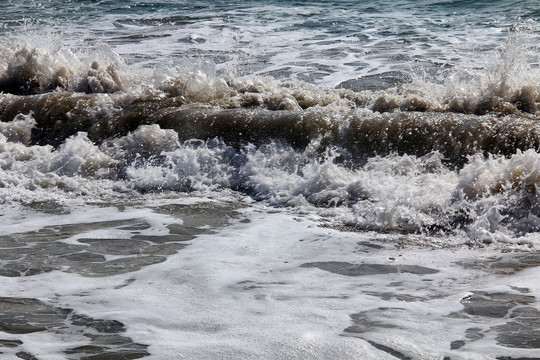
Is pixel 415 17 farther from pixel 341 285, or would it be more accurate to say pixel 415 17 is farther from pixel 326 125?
pixel 341 285

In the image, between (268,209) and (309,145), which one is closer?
(268,209)

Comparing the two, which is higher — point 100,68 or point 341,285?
point 100,68

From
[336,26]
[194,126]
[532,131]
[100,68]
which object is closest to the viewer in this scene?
[532,131]

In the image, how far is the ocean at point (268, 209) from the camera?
296cm

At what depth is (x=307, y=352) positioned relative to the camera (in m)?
2.72

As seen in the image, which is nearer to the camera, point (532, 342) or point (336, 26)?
point (532, 342)

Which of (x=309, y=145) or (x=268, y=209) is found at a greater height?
(x=309, y=145)

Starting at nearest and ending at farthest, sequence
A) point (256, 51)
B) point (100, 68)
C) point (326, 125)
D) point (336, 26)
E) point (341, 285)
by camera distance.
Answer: point (341, 285) → point (326, 125) → point (100, 68) → point (256, 51) → point (336, 26)

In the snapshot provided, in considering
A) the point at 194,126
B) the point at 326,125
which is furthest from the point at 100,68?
the point at 326,125

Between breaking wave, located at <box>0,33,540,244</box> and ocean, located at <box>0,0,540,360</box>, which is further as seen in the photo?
breaking wave, located at <box>0,33,540,244</box>

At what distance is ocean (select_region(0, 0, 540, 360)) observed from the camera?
2.96 meters

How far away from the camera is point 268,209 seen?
504cm

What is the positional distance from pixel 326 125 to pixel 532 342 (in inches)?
137

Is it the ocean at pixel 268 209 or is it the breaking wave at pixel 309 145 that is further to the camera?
the breaking wave at pixel 309 145
